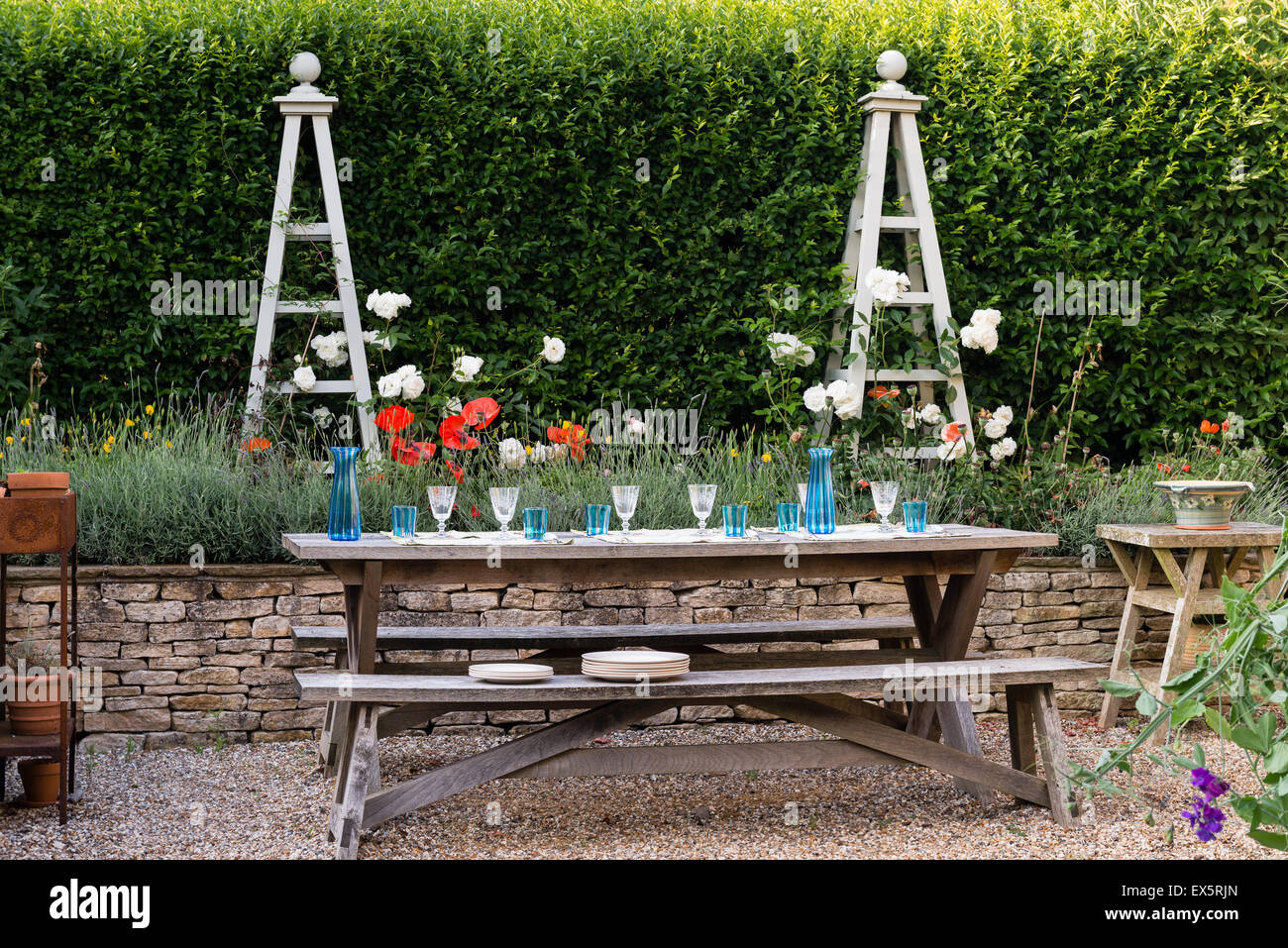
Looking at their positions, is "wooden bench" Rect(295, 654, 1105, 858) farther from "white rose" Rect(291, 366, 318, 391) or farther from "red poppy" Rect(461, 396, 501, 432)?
"white rose" Rect(291, 366, 318, 391)

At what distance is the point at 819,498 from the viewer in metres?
3.67

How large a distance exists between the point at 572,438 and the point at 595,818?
5.61ft

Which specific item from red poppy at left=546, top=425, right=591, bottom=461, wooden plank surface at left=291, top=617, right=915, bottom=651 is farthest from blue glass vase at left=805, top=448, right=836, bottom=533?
red poppy at left=546, top=425, right=591, bottom=461

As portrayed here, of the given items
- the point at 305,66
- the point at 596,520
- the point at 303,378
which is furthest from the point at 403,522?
the point at 305,66

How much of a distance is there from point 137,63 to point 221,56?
1.24 feet

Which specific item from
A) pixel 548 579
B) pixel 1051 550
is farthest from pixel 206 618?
pixel 1051 550

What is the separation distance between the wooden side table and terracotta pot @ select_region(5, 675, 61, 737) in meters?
3.60

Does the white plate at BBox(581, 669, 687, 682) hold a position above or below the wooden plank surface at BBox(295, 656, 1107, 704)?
above

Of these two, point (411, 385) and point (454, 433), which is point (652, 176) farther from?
point (454, 433)

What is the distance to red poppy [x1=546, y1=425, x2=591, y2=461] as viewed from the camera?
4535 mm

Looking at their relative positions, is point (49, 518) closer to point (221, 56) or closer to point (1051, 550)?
point (221, 56)

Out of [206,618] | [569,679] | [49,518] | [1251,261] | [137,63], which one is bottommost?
[206,618]

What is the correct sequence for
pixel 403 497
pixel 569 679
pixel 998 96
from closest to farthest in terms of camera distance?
pixel 569 679 < pixel 403 497 < pixel 998 96

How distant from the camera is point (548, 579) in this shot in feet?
11.5
